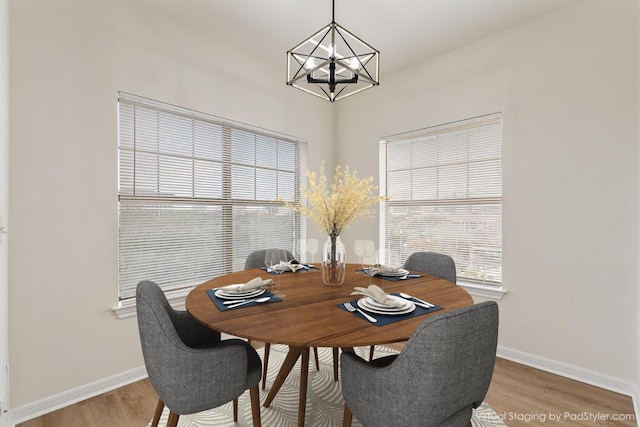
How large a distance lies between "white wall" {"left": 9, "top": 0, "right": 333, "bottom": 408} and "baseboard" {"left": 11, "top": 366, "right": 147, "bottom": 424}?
0.10 ft

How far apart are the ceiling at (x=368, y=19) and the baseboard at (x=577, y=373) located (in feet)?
9.17

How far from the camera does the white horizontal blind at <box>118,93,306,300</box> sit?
2.38 m

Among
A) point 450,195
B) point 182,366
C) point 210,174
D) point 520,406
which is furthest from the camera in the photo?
point 450,195

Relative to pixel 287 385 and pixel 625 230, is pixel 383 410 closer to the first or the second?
pixel 287 385

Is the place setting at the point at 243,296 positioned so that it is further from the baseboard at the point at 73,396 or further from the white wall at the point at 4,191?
the baseboard at the point at 73,396

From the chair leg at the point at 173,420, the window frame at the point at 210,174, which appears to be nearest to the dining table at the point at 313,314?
the chair leg at the point at 173,420

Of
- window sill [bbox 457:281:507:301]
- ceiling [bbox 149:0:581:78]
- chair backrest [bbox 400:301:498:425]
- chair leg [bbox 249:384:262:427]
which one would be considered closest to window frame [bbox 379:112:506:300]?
window sill [bbox 457:281:507:301]

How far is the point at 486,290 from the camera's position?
109 inches

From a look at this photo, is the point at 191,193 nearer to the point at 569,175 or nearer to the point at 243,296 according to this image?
the point at 243,296

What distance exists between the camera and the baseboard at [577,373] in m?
2.07

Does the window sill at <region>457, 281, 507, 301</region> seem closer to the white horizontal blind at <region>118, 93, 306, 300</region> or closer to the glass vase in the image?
the glass vase

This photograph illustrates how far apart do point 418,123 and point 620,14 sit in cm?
161

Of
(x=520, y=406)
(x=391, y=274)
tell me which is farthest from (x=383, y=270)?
(x=520, y=406)

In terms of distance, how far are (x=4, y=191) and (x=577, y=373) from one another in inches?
155
